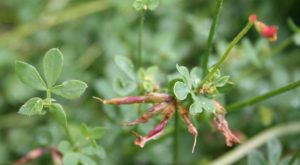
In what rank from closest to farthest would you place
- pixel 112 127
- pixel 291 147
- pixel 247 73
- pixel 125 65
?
pixel 125 65
pixel 112 127
pixel 291 147
pixel 247 73

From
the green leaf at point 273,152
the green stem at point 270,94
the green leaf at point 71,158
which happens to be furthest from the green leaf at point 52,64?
the green leaf at point 273,152

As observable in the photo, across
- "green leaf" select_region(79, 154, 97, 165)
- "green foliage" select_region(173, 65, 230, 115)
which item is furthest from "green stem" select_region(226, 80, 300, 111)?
"green leaf" select_region(79, 154, 97, 165)

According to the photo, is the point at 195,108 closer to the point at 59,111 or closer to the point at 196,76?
the point at 196,76

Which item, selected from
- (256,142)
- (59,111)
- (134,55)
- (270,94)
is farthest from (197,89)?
(134,55)

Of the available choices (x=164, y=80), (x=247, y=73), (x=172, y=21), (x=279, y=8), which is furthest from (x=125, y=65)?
(x=279, y=8)

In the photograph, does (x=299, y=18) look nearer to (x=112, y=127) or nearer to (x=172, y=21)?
(x=172, y=21)

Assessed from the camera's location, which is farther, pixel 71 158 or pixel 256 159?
pixel 256 159
